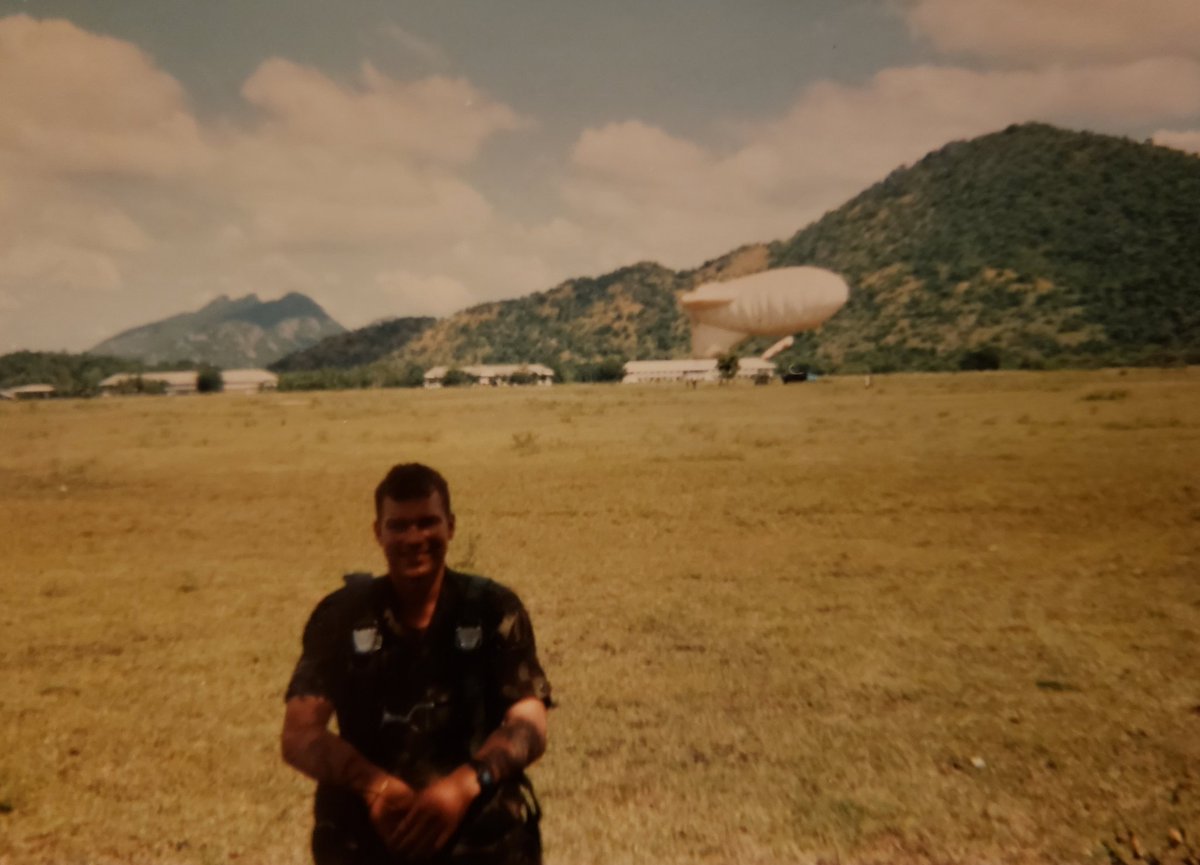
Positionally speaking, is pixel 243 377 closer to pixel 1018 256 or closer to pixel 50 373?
pixel 50 373

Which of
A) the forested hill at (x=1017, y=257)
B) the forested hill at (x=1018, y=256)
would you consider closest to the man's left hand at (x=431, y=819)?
the forested hill at (x=1017, y=257)

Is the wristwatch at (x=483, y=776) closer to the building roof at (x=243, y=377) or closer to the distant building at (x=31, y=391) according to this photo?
the distant building at (x=31, y=391)

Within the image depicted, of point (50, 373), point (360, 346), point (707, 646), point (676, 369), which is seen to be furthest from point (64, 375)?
point (360, 346)

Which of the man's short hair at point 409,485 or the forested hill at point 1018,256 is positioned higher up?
the forested hill at point 1018,256

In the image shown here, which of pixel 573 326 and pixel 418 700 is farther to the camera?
pixel 573 326

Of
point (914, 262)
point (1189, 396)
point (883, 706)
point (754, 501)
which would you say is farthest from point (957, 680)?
point (914, 262)

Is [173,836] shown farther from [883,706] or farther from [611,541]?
[611,541]
